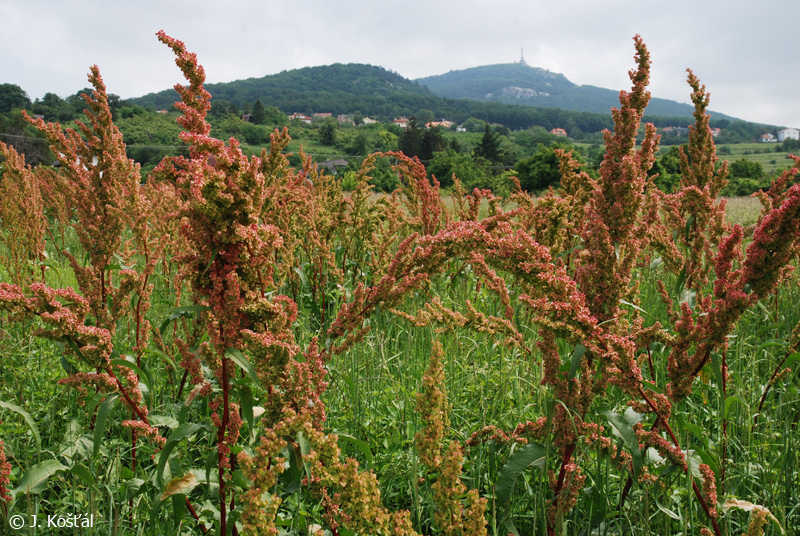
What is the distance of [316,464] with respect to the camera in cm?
133

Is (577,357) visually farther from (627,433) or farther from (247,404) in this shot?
(247,404)

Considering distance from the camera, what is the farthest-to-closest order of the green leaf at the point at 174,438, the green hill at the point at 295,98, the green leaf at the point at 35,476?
1. the green hill at the point at 295,98
2. the green leaf at the point at 35,476
3. the green leaf at the point at 174,438

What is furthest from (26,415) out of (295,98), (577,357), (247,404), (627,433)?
(295,98)

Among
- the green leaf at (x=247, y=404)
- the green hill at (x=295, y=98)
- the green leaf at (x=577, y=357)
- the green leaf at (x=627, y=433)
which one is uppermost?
the green hill at (x=295, y=98)

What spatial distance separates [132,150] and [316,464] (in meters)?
53.6

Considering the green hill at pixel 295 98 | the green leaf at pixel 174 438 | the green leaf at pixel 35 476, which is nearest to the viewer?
the green leaf at pixel 174 438

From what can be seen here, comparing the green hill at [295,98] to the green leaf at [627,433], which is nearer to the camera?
the green leaf at [627,433]

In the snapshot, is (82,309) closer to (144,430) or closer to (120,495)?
(144,430)

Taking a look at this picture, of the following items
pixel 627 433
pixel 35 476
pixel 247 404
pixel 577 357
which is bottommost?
pixel 35 476

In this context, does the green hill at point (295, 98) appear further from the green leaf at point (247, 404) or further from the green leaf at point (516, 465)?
the green leaf at point (516, 465)

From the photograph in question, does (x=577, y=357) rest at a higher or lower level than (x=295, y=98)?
lower

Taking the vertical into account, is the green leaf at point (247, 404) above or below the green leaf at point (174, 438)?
above

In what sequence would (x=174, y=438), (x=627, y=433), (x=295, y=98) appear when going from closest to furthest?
1. (x=174, y=438)
2. (x=627, y=433)
3. (x=295, y=98)

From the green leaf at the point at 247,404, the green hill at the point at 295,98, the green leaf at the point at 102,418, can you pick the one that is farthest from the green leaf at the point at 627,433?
Result: the green hill at the point at 295,98
